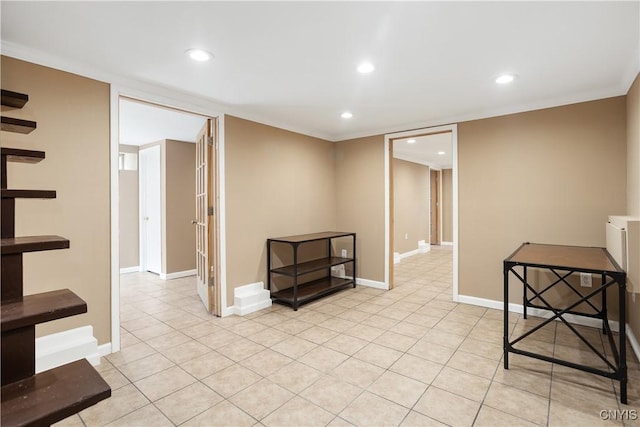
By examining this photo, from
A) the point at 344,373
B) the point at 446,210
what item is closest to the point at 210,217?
the point at 344,373

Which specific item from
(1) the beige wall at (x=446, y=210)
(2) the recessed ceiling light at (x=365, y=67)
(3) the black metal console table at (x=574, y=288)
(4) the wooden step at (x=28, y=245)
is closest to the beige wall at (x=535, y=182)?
(3) the black metal console table at (x=574, y=288)

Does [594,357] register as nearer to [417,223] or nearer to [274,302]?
[274,302]

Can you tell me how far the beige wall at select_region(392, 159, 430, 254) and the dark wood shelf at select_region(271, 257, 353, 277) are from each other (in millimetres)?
2378

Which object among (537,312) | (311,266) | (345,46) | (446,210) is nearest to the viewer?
(345,46)

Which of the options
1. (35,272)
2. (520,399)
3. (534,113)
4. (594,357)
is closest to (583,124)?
(534,113)

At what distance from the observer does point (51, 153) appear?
229 centimetres

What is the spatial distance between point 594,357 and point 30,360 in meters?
3.46

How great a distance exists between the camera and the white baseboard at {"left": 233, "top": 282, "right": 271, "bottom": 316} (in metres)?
3.53

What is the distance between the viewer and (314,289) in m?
4.15

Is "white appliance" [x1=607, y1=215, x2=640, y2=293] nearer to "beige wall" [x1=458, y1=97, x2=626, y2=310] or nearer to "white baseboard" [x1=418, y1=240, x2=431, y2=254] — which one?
"beige wall" [x1=458, y1=97, x2=626, y2=310]

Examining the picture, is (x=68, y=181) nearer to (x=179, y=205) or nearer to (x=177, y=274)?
(x=179, y=205)

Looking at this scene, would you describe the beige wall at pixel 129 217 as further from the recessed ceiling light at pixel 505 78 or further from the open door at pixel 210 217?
the recessed ceiling light at pixel 505 78

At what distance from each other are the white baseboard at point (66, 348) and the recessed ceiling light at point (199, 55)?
2.18 meters

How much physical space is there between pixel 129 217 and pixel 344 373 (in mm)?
5098
